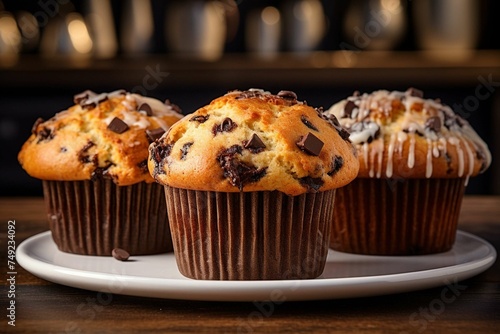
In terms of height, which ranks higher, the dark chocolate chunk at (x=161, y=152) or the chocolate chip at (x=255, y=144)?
the chocolate chip at (x=255, y=144)

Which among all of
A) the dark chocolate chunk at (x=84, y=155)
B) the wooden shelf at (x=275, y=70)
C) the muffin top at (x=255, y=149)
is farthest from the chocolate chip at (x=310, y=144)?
the wooden shelf at (x=275, y=70)

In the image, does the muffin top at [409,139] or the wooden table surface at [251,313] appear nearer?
the wooden table surface at [251,313]

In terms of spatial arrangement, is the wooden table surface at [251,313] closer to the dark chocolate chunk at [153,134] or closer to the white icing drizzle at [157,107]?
the dark chocolate chunk at [153,134]

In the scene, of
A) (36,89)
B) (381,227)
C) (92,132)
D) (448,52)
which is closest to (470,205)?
(381,227)

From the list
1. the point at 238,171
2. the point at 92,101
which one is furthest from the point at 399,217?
the point at 92,101

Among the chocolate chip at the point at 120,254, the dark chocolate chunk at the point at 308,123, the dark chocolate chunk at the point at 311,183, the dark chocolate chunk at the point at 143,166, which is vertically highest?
the dark chocolate chunk at the point at 308,123

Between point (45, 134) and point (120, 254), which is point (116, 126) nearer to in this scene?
point (45, 134)
